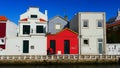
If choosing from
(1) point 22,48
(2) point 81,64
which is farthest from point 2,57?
(2) point 81,64

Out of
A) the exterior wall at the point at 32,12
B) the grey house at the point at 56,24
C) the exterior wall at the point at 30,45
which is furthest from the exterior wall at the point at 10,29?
the grey house at the point at 56,24

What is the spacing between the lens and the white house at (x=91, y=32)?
43.2 metres

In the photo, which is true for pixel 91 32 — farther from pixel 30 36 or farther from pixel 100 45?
pixel 30 36

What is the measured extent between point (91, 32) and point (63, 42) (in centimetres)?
458

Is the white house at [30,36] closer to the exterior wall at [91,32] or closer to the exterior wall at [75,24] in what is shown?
the exterior wall at [75,24]

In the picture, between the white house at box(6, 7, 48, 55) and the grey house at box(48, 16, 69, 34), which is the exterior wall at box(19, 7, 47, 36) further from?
the grey house at box(48, 16, 69, 34)

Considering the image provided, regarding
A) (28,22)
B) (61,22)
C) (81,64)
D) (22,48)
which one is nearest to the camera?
(81,64)

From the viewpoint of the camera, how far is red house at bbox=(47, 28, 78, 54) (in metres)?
43.0

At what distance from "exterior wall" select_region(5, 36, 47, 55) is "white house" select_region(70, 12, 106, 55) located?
5.80m

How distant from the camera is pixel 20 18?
48.4 metres

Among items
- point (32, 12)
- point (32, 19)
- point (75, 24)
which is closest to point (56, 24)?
point (75, 24)

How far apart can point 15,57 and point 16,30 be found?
574 inches

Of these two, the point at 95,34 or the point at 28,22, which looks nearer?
the point at 95,34

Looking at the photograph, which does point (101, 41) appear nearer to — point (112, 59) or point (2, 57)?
point (112, 59)
